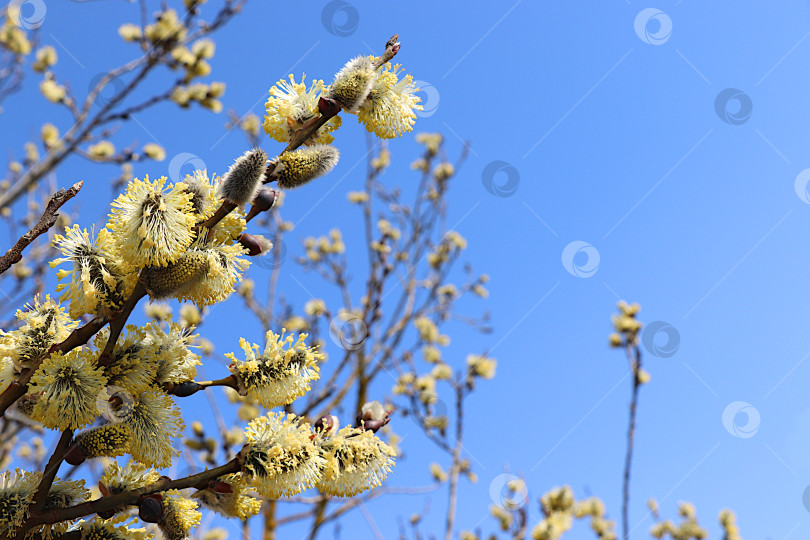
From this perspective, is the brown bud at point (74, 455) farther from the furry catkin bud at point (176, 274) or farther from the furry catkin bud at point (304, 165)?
the furry catkin bud at point (304, 165)

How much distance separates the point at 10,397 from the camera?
3.67ft

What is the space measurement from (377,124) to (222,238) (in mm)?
445

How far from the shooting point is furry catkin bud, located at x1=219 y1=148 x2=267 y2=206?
1.16 m

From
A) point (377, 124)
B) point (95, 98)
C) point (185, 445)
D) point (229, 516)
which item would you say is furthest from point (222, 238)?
point (185, 445)

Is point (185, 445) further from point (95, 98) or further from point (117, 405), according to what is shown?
point (117, 405)

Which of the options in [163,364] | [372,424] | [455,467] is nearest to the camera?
[163,364]

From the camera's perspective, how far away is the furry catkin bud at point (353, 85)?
1.29 m

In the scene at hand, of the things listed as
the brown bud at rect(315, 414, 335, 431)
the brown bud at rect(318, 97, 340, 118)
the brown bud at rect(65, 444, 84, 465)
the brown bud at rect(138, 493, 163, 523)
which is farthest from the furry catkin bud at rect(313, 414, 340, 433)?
the brown bud at rect(318, 97, 340, 118)

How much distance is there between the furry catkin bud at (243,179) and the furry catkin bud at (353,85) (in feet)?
0.75

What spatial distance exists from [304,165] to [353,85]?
204mm

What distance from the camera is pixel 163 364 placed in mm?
1209

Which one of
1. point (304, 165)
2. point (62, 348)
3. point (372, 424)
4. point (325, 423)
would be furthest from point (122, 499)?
point (304, 165)

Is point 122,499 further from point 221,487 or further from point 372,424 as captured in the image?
point 372,424

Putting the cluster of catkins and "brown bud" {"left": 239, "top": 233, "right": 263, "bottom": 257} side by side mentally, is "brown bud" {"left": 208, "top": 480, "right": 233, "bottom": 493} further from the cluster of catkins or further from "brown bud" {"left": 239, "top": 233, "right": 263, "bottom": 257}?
"brown bud" {"left": 239, "top": 233, "right": 263, "bottom": 257}
